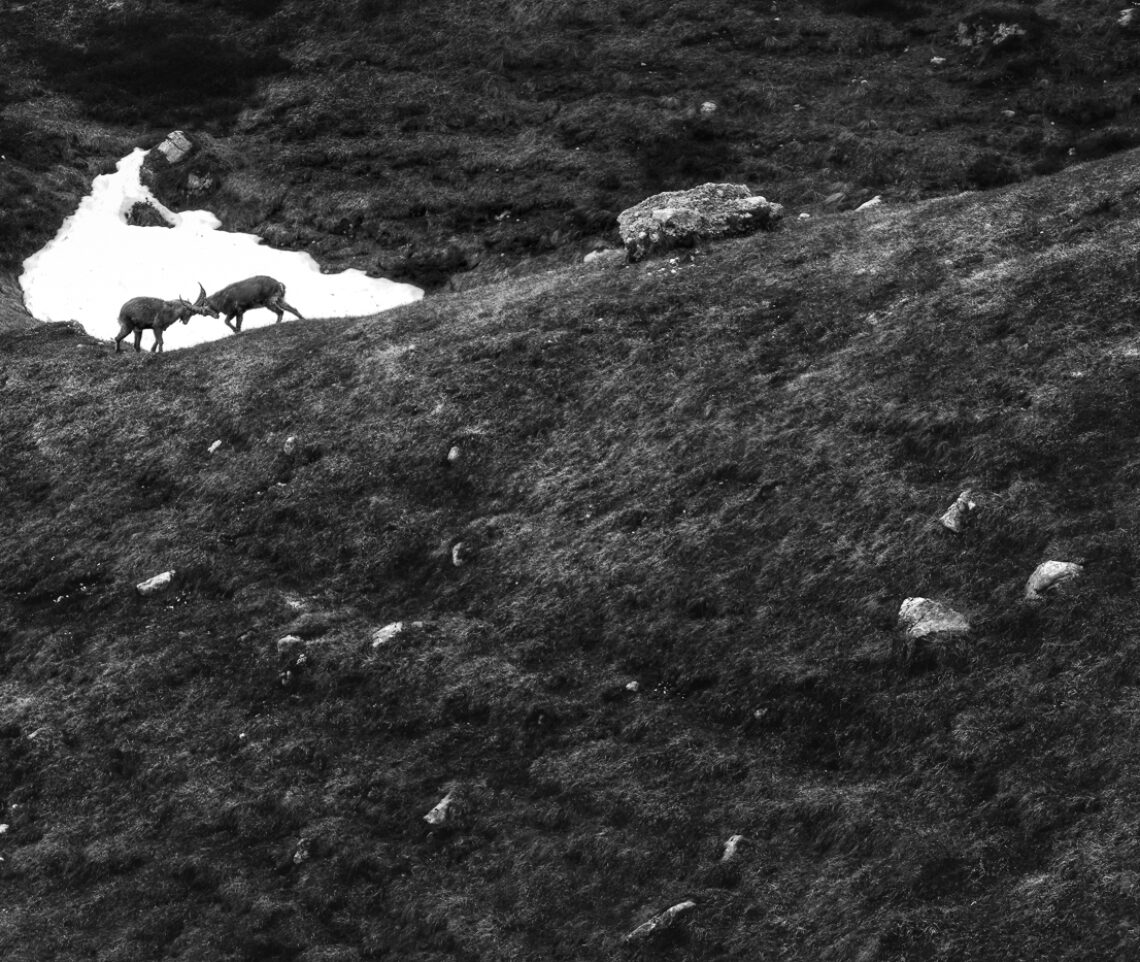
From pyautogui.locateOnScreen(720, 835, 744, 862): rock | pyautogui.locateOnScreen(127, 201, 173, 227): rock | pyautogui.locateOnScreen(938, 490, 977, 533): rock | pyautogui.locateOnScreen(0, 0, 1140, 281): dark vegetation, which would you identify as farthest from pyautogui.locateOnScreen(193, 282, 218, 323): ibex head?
pyautogui.locateOnScreen(720, 835, 744, 862): rock

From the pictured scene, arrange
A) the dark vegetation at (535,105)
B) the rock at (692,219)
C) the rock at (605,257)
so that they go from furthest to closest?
the dark vegetation at (535,105)
the rock at (605,257)
the rock at (692,219)

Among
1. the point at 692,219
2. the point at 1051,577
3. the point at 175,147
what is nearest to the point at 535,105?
the point at 175,147

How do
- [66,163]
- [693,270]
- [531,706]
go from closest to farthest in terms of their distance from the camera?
[531,706]
[693,270]
[66,163]

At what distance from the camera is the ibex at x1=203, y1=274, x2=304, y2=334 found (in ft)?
120

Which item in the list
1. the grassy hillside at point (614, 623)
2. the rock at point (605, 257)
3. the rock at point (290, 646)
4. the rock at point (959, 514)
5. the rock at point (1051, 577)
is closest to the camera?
the grassy hillside at point (614, 623)

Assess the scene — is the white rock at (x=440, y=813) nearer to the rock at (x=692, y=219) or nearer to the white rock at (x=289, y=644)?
the white rock at (x=289, y=644)

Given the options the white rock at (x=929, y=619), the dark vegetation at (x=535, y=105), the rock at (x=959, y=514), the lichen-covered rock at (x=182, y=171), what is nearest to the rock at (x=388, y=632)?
the white rock at (x=929, y=619)

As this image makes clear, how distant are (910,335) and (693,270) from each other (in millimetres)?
6987

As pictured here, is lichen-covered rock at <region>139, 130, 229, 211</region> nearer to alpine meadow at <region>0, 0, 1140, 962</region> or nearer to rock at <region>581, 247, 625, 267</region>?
alpine meadow at <region>0, 0, 1140, 962</region>

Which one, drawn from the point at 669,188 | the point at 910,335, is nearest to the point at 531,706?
the point at 910,335

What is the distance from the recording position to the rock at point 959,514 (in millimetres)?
20234

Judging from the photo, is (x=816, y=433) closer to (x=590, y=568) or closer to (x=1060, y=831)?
(x=590, y=568)

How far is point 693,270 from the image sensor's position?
32000mm

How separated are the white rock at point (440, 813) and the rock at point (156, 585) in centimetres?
919
